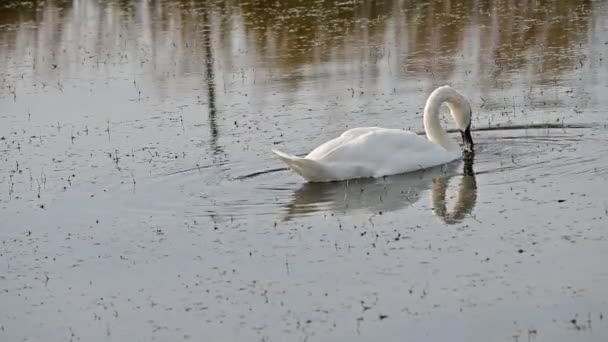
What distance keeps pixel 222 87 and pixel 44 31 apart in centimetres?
880

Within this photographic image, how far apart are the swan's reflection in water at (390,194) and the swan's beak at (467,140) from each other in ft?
1.48

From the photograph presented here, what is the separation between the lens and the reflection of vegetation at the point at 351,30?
18.8 m

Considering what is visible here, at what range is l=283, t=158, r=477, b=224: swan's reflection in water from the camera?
10.6m

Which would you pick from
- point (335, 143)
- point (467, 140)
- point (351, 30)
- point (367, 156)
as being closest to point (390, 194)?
point (367, 156)

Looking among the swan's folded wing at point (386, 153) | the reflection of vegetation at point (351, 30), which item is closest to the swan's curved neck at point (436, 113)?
the swan's folded wing at point (386, 153)

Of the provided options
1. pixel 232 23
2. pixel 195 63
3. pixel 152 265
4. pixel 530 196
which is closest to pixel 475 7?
pixel 232 23

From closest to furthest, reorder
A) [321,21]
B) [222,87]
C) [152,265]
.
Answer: [152,265], [222,87], [321,21]

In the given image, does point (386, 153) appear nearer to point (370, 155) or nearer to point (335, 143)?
point (370, 155)

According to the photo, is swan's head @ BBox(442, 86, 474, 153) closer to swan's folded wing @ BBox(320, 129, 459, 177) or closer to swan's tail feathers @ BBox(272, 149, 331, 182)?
swan's folded wing @ BBox(320, 129, 459, 177)

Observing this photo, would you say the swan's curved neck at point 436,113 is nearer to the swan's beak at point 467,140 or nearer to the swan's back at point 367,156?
the swan's beak at point 467,140

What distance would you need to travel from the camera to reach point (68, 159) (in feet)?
45.0

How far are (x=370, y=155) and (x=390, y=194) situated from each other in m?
0.69

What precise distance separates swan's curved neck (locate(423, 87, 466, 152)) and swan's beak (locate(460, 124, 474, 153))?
0.38 ft

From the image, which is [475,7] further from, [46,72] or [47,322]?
[47,322]
